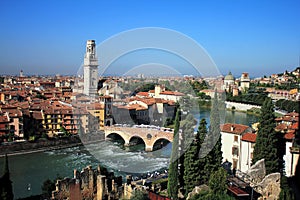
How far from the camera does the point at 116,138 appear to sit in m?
13.0

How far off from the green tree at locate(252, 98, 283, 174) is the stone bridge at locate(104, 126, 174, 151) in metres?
4.15

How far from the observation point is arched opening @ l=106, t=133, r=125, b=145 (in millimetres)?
12605

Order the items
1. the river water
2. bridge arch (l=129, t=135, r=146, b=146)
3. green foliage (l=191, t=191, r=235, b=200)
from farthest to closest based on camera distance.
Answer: bridge arch (l=129, t=135, r=146, b=146)
the river water
green foliage (l=191, t=191, r=235, b=200)

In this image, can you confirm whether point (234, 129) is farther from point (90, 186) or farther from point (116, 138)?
point (116, 138)

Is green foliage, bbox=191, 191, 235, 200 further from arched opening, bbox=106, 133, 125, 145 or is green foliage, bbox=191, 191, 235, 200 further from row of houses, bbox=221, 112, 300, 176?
arched opening, bbox=106, 133, 125, 145

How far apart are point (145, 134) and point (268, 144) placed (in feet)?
18.2

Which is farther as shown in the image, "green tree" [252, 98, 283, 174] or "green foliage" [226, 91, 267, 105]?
"green foliage" [226, 91, 267, 105]

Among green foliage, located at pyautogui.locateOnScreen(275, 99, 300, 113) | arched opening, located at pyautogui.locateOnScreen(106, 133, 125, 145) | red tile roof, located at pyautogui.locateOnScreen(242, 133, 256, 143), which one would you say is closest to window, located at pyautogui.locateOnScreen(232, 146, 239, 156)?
red tile roof, located at pyautogui.locateOnScreen(242, 133, 256, 143)

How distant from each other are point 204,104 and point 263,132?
957 cm

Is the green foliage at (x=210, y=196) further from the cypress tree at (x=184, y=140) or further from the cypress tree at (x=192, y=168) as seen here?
the cypress tree at (x=184, y=140)

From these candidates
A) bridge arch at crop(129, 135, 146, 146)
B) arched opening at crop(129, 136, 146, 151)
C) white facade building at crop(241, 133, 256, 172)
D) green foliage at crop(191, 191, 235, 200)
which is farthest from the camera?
bridge arch at crop(129, 135, 146, 146)

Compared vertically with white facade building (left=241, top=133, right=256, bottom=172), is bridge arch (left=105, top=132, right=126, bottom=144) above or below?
below

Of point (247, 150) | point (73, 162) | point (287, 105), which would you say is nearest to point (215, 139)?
point (247, 150)

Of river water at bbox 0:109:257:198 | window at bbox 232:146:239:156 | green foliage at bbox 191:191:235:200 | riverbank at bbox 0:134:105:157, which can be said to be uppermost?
window at bbox 232:146:239:156
